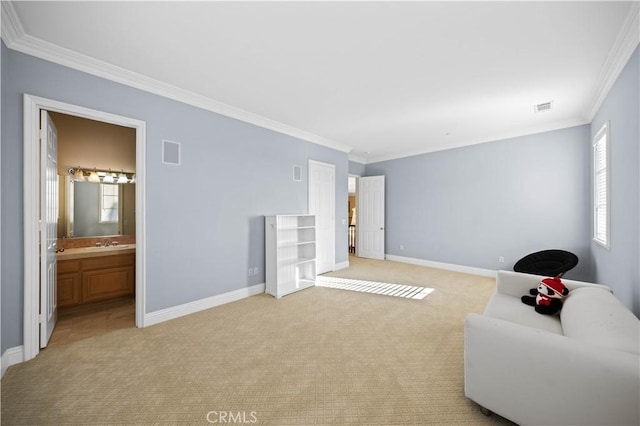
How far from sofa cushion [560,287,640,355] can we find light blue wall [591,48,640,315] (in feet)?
1.78

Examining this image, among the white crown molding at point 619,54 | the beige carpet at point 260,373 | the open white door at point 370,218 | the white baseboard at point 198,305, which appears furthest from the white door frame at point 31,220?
the open white door at point 370,218

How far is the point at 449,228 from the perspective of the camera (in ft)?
18.7

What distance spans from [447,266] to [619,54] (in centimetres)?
430

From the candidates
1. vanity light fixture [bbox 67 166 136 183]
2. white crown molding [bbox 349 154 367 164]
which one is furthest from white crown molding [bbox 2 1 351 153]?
white crown molding [bbox 349 154 367 164]

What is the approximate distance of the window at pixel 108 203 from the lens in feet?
13.5

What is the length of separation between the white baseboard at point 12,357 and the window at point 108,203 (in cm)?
236

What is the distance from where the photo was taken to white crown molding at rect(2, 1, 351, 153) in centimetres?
204

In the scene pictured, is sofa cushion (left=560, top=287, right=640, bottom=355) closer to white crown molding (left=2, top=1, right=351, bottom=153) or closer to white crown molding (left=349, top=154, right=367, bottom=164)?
white crown molding (left=2, top=1, right=351, bottom=153)

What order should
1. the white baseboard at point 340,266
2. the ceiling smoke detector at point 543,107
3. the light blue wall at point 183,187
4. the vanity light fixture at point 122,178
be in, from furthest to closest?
the white baseboard at point 340,266
the vanity light fixture at point 122,178
the ceiling smoke detector at point 543,107
the light blue wall at point 183,187

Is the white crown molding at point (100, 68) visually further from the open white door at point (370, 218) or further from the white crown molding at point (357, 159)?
the open white door at point (370, 218)

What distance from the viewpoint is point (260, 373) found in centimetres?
209

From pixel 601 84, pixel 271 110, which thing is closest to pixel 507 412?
pixel 601 84

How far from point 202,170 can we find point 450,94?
340 centimetres

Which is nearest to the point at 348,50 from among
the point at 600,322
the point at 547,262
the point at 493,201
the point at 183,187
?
the point at 183,187
